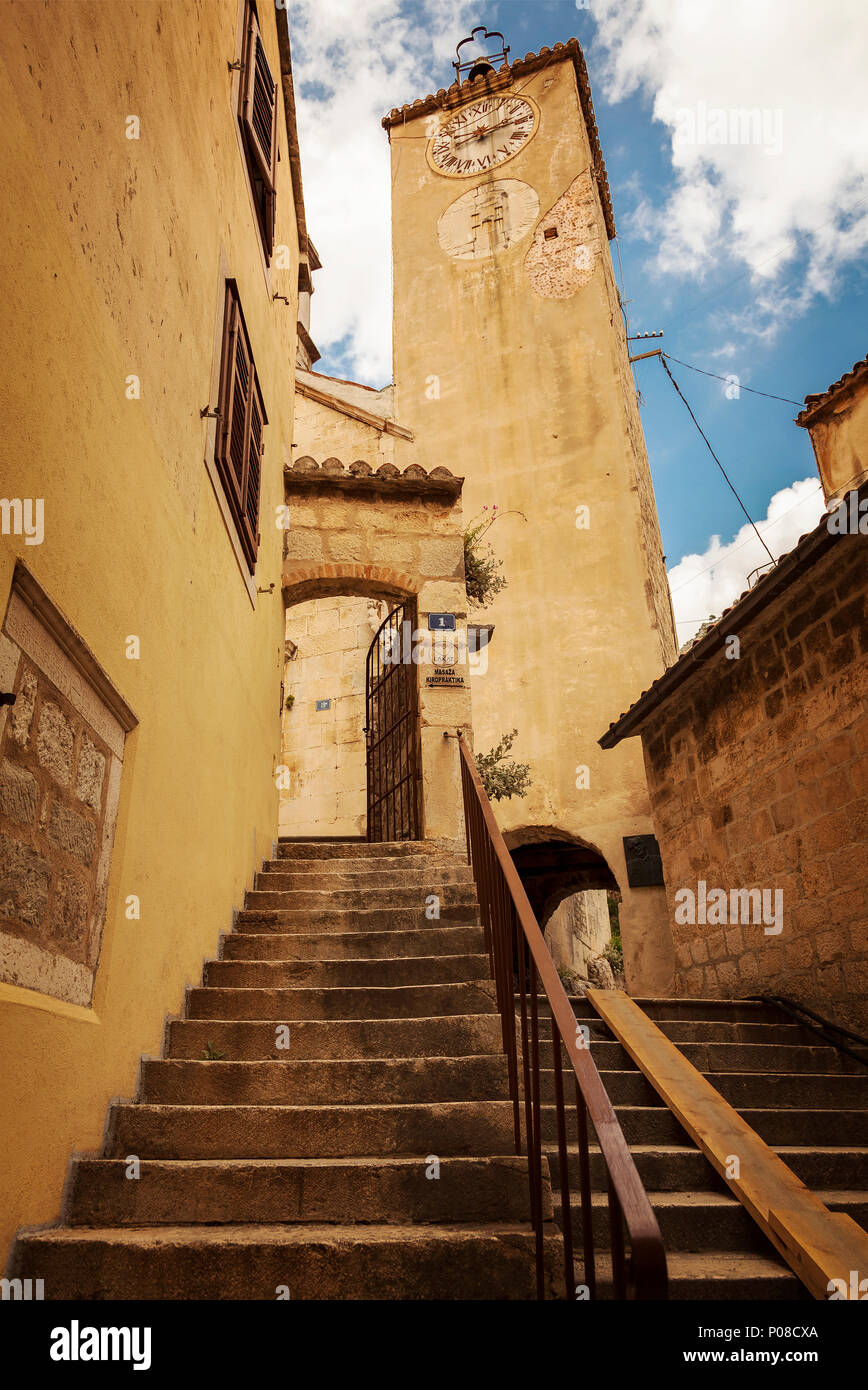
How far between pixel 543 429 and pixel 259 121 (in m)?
6.58

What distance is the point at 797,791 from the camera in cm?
566

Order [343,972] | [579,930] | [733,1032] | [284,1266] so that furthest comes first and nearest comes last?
1. [579,930]
2. [733,1032]
3. [343,972]
4. [284,1266]

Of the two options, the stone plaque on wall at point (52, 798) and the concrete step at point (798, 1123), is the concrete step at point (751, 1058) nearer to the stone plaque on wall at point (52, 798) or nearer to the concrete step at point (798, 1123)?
the concrete step at point (798, 1123)

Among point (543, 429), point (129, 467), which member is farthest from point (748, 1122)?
point (543, 429)

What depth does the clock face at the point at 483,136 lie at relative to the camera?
45.9 ft

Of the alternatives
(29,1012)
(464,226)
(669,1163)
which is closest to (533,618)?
(464,226)

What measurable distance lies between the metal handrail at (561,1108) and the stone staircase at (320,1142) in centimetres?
19

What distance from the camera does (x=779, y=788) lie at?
5855mm

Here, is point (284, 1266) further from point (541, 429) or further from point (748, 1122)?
point (541, 429)

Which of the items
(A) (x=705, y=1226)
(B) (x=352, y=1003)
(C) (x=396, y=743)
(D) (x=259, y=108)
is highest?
(D) (x=259, y=108)

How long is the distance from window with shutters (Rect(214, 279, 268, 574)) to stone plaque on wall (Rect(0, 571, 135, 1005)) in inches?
87.0

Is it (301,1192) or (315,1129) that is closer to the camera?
(301,1192)

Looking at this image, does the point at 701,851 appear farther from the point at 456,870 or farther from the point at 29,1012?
the point at 29,1012
